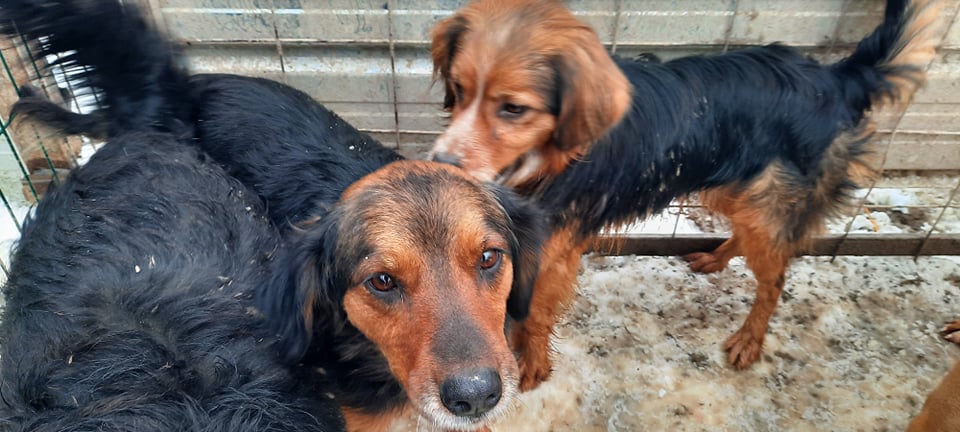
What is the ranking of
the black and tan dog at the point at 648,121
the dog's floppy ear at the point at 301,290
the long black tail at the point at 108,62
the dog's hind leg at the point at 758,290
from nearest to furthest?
1. the dog's floppy ear at the point at 301,290
2. the black and tan dog at the point at 648,121
3. the long black tail at the point at 108,62
4. the dog's hind leg at the point at 758,290

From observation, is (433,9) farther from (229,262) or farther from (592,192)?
(229,262)

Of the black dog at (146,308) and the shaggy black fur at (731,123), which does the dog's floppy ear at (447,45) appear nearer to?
the shaggy black fur at (731,123)

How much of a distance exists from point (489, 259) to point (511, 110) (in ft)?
2.17

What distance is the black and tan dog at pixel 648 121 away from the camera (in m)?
2.41

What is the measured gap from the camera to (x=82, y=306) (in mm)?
1962

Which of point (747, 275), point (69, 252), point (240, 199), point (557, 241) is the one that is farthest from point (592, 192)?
point (69, 252)

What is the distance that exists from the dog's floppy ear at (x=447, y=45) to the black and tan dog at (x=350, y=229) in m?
0.48

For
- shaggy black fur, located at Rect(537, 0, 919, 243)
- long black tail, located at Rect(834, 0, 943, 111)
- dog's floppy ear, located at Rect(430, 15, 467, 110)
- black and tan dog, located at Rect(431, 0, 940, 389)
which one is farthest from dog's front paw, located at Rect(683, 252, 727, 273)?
dog's floppy ear, located at Rect(430, 15, 467, 110)

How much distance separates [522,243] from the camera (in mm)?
2350

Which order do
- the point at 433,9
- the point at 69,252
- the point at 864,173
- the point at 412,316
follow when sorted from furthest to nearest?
the point at 433,9 → the point at 864,173 → the point at 69,252 → the point at 412,316

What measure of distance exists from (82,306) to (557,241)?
1776 millimetres

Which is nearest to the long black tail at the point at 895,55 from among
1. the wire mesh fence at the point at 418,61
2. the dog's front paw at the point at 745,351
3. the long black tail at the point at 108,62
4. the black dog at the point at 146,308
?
the wire mesh fence at the point at 418,61

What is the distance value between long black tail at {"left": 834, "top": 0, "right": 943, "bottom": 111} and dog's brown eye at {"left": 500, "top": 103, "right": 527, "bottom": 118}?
1.45m

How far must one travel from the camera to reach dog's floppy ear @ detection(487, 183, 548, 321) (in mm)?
2311
